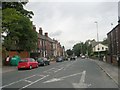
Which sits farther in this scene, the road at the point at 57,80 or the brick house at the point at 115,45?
the brick house at the point at 115,45

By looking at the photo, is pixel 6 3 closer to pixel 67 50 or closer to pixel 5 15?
pixel 5 15

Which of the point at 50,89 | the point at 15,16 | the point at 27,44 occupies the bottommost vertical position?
the point at 50,89

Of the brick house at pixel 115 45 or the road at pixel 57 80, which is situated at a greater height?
the brick house at pixel 115 45

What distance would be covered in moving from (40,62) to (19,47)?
6.46 meters

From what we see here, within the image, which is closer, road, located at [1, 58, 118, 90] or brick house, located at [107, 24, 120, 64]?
road, located at [1, 58, 118, 90]

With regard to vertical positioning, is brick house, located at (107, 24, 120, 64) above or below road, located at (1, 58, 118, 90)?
above

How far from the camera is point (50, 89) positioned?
45.5 ft

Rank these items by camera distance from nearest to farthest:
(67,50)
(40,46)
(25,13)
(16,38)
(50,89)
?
(50,89), (16,38), (25,13), (40,46), (67,50)

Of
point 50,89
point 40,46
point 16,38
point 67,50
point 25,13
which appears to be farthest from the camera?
point 67,50

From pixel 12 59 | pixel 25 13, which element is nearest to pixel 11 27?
pixel 12 59

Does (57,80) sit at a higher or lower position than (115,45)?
lower

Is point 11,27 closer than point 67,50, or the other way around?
point 11,27

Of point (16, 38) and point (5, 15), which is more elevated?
point (5, 15)

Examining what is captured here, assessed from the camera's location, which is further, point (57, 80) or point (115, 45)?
point (115, 45)
